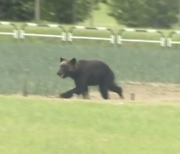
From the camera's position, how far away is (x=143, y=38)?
2947 centimetres

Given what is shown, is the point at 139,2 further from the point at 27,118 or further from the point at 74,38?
the point at 27,118

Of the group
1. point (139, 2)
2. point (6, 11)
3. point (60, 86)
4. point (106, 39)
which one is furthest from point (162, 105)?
point (139, 2)

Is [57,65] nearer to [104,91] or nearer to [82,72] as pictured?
[104,91]

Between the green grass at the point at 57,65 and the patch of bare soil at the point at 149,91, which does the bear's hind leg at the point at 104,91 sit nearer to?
the patch of bare soil at the point at 149,91

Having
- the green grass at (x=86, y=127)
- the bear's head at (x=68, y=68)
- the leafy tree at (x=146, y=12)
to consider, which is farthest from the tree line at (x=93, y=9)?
the green grass at (x=86, y=127)

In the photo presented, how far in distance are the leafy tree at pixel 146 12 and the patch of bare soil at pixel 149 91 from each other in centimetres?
2558

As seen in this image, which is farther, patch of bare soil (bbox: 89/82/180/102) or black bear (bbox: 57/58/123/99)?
patch of bare soil (bbox: 89/82/180/102)

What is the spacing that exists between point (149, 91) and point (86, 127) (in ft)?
25.2

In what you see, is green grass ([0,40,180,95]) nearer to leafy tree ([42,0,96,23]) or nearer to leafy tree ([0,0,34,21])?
leafy tree ([0,0,34,21])

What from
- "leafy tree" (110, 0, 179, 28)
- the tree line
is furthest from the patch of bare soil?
"leafy tree" (110, 0, 179, 28)

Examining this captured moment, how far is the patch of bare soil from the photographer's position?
1564cm

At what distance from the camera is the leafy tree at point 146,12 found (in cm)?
4334

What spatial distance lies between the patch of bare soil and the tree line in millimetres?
21970

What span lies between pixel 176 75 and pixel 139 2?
985 inches
